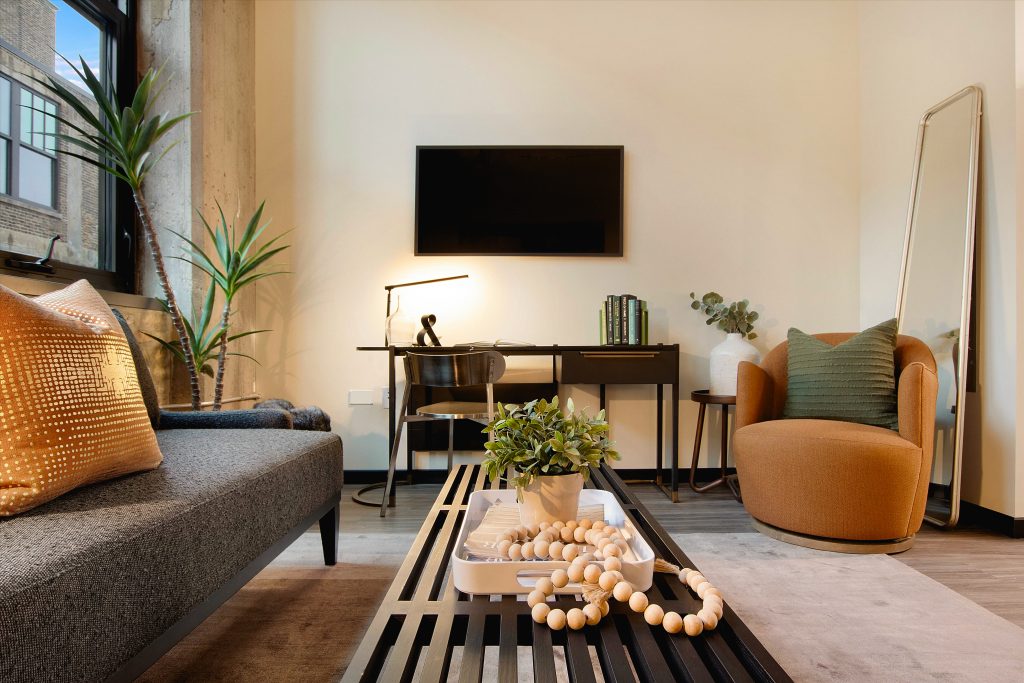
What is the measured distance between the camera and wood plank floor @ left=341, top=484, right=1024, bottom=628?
5.81 feet

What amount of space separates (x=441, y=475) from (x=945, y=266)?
9.64 feet

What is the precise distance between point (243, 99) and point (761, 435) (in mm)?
3354

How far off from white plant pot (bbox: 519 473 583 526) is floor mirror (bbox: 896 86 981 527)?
87.7 inches

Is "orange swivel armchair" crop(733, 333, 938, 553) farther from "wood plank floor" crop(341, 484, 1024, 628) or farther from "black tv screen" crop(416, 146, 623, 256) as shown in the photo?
"black tv screen" crop(416, 146, 623, 256)

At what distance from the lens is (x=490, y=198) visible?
10.9 ft

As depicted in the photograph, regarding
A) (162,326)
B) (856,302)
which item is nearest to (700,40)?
(856,302)

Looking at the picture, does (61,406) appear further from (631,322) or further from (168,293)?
(631,322)

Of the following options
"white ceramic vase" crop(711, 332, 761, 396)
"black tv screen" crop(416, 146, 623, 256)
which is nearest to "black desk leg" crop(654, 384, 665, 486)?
"white ceramic vase" crop(711, 332, 761, 396)

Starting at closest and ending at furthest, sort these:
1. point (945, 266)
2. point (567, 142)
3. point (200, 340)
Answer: point (200, 340) → point (945, 266) → point (567, 142)

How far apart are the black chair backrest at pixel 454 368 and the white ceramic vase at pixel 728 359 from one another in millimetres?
1305

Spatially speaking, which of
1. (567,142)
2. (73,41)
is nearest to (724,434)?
(567,142)

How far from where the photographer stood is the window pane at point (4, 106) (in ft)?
6.68

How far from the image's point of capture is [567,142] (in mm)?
3369

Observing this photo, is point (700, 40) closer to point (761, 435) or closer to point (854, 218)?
point (854, 218)
